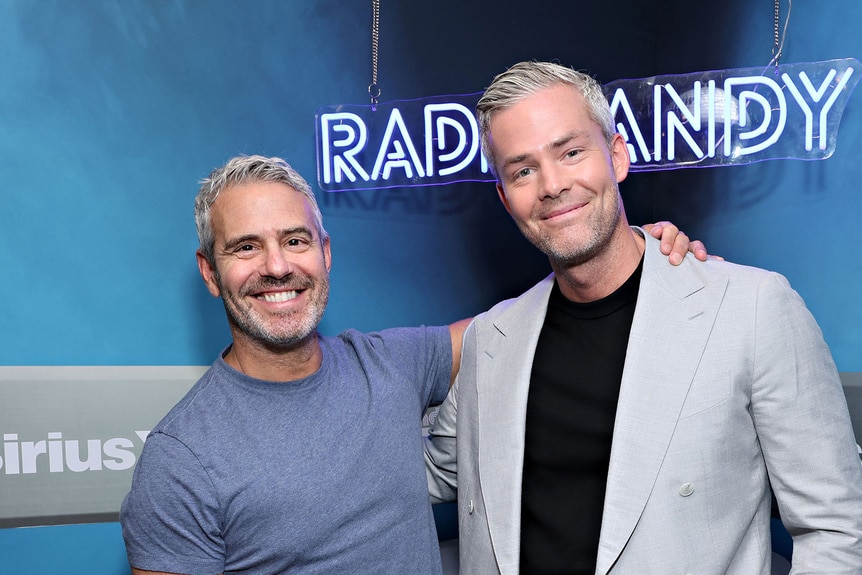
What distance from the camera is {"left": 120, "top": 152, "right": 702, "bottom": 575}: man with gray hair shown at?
178cm

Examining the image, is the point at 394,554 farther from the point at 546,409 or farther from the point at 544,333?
the point at 544,333

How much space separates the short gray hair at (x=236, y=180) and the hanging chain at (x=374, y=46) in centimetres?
110

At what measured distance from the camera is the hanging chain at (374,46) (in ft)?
10.1

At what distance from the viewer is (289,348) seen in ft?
6.46

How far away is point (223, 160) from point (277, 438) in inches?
57.0

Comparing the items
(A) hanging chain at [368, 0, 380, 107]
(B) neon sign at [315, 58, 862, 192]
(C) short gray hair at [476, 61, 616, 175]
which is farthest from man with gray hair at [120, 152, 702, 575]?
(A) hanging chain at [368, 0, 380, 107]

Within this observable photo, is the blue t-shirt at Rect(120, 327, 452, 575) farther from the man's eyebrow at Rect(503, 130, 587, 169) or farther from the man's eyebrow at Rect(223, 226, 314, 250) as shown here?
the man's eyebrow at Rect(503, 130, 587, 169)

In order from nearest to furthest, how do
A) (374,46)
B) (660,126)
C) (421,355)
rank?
(421,355) < (660,126) < (374,46)

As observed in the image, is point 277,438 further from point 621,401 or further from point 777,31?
point 777,31

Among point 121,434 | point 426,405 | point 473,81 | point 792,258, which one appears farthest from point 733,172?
point 121,434

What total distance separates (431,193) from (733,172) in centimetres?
120

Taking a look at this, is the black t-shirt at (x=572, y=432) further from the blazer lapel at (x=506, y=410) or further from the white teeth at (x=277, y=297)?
the white teeth at (x=277, y=297)

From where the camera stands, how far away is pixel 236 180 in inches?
79.2

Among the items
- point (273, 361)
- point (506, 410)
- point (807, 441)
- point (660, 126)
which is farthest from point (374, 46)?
point (807, 441)
